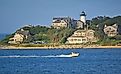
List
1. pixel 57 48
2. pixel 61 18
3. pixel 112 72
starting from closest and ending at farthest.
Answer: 1. pixel 112 72
2. pixel 57 48
3. pixel 61 18

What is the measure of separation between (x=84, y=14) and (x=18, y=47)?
3005 cm

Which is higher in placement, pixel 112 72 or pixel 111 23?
pixel 111 23

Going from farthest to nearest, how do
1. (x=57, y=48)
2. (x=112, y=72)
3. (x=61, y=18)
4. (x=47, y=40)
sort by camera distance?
(x=61, y=18) < (x=47, y=40) < (x=57, y=48) < (x=112, y=72)

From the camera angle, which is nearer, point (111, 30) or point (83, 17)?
point (111, 30)

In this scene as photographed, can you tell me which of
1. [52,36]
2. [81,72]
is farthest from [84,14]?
[81,72]

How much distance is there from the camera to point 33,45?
390 ft

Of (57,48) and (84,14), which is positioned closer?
(57,48)

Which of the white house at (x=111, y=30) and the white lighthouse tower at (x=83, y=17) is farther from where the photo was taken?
the white lighthouse tower at (x=83, y=17)

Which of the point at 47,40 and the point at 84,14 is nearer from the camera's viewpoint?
the point at 47,40

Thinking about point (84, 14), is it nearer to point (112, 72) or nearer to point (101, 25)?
point (101, 25)

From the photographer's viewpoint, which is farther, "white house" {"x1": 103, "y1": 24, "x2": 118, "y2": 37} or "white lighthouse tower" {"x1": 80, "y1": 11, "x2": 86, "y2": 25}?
"white lighthouse tower" {"x1": 80, "y1": 11, "x2": 86, "y2": 25}

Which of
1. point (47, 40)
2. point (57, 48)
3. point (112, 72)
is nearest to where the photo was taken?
point (112, 72)

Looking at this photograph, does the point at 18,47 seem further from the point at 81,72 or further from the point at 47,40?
the point at 81,72

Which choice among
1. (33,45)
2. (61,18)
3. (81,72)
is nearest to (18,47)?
(33,45)
